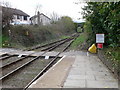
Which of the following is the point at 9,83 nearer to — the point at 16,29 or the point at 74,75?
the point at 74,75

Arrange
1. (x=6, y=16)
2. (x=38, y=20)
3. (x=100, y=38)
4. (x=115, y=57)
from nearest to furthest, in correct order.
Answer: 1. (x=115, y=57)
2. (x=100, y=38)
3. (x=6, y=16)
4. (x=38, y=20)

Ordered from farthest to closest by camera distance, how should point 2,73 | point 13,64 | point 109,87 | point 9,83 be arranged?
point 13,64, point 2,73, point 9,83, point 109,87

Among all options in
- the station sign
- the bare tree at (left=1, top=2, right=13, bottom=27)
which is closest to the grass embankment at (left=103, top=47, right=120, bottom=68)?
the station sign

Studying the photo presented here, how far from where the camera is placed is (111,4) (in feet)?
21.8

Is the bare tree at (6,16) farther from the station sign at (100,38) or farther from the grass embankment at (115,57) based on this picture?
the grass embankment at (115,57)

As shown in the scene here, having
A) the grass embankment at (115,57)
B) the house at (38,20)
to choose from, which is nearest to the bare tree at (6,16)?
the house at (38,20)

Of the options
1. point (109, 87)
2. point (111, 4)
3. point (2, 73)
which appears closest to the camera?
point (109, 87)

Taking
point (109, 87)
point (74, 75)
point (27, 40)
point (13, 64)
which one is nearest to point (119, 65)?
point (109, 87)

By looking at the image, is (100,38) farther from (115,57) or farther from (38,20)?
(38,20)

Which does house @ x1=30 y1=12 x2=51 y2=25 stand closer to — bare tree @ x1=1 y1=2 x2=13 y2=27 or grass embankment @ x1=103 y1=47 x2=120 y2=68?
bare tree @ x1=1 y1=2 x2=13 y2=27

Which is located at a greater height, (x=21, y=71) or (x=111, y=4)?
(x=111, y=4)

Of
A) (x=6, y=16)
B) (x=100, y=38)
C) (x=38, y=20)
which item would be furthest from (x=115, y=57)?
(x=38, y=20)

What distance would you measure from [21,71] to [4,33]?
1683 cm

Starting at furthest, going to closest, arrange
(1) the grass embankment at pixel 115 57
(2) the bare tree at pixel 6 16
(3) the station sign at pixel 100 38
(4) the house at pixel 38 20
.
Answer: (4) the house at pixel 38 20, (2) the bare tree at pixel 6 16, (3) the station sign at pixel 100 38, (1) the grass embankment at pixel 115 57
